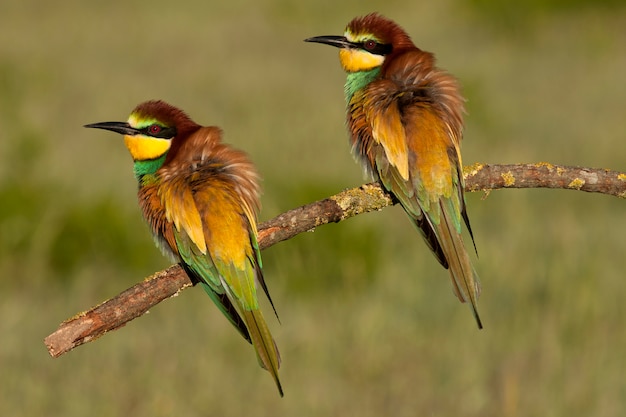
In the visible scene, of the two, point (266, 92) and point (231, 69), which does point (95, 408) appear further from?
point (231, 69)

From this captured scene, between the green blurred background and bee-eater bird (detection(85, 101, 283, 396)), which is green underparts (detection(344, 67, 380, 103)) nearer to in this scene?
bee-eater bird (detection(85, 101, 283, 396))

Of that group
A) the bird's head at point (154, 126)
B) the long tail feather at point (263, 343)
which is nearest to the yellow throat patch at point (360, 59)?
the bird's head at point (154, 126)

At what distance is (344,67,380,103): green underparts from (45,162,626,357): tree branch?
37 centimetres

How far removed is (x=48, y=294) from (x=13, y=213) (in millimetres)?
711

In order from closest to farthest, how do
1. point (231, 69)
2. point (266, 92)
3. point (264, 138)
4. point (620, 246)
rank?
point (620, 246), point (264, 138), point (266, 92), point (231, 69)

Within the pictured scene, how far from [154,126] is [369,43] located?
2.19 ft

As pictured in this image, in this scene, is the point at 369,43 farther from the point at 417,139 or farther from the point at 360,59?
the point at 417,139

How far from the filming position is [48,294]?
5473 millimetres

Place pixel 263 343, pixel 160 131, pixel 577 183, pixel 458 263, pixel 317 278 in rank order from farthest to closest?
1. pixel 317 278
2. pixel 160 131
3. pixel 577 183
4. pixel 458 263
5. pixel 263 343

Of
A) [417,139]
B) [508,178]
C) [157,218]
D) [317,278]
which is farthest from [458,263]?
[317,278]

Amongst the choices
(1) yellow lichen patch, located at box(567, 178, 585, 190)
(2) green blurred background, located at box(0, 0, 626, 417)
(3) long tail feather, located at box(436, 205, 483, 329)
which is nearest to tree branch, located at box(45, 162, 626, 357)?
(1) yellow lichen patch, located at box(567, 178, 585, 190)

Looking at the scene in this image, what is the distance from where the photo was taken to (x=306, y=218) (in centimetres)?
182

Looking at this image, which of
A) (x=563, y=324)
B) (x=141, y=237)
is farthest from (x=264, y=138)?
(x=563, y=324)

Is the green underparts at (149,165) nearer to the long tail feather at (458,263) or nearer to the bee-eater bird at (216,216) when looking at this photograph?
the bee-eater bird at (216,216)
